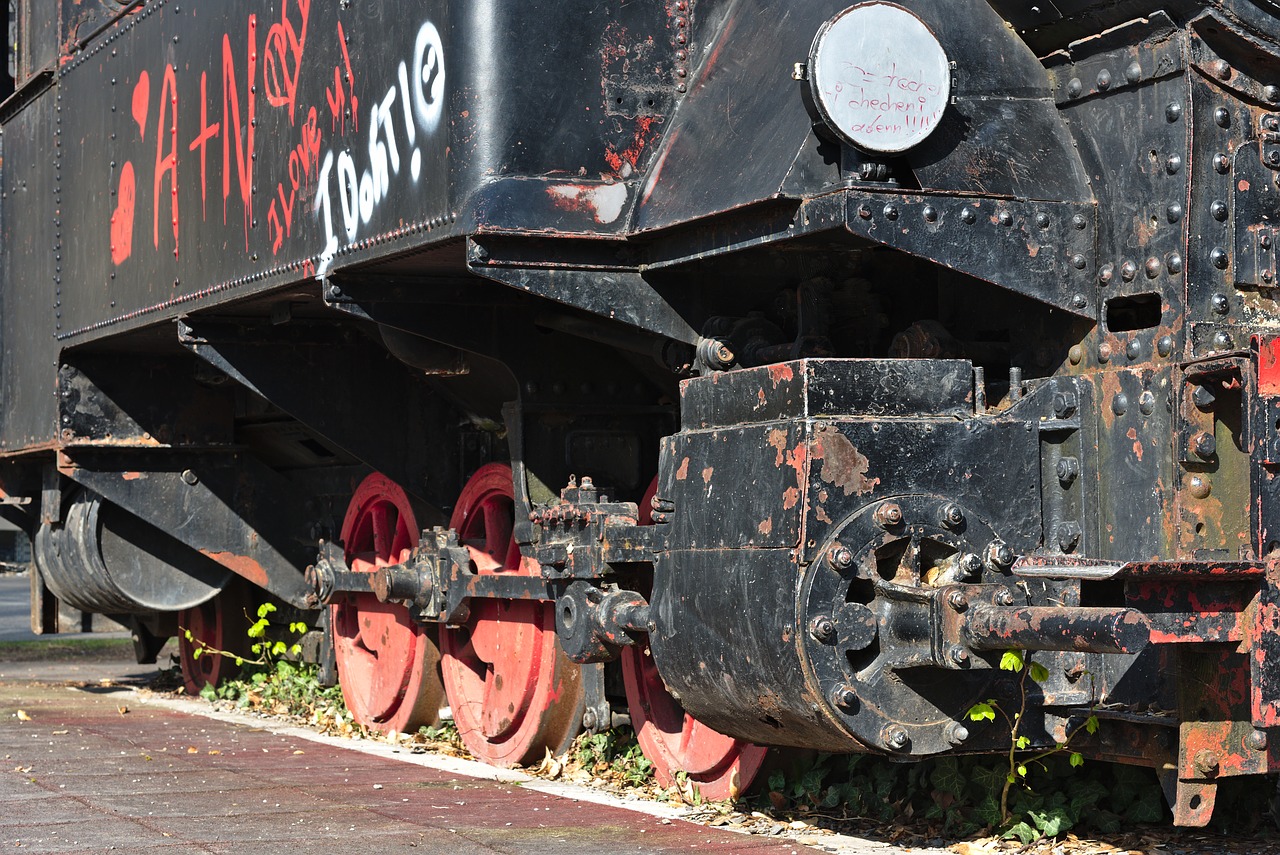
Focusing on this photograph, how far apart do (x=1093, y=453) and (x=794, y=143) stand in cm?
109

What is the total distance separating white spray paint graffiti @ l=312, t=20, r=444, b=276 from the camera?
224 inches

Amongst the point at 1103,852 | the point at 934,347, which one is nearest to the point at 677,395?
the point at 934,347

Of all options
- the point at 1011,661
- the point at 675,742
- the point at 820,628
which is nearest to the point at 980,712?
the point at 1011,661

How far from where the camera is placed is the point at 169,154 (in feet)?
27.1

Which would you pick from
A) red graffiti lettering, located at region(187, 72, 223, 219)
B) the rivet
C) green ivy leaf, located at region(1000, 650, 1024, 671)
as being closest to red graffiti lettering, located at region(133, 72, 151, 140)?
red graffiti lettering, located at region(187, 72, 223, 219)

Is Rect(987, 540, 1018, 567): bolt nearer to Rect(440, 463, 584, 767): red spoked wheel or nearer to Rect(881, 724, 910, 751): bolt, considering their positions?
Rect(881, 724, 910, 751): bolt

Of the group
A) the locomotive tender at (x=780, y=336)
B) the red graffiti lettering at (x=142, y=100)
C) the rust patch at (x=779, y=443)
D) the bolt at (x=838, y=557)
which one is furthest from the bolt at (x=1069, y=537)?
the red graffiti lettering at (x=142, y=100)

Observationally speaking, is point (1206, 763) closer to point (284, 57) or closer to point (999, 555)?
point (999, 555)

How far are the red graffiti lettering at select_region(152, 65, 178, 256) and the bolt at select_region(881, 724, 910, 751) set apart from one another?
4713 mm

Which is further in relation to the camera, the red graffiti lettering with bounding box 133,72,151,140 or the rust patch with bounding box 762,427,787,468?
the red graffiti lettering with bounding box 133,72,151,140

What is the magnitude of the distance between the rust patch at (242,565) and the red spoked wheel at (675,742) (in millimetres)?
3571

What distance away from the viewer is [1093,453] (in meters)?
4.67

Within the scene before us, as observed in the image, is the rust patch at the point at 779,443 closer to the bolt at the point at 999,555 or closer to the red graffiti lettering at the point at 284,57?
the bolt at the point at 999,555

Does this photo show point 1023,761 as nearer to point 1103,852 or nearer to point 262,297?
point 1103,852
